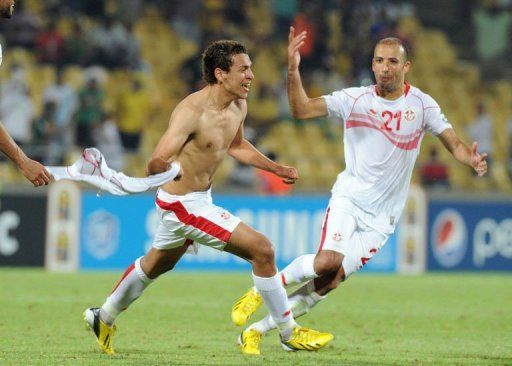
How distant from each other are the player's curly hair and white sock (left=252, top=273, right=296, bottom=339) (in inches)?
58.1

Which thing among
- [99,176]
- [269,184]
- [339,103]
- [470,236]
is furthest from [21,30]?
[99,176]

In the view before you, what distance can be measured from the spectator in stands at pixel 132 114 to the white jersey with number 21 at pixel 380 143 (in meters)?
9.79

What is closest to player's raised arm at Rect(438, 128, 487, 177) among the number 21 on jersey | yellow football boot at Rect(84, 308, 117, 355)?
the number 21 on jersey

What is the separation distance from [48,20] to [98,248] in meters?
4.54

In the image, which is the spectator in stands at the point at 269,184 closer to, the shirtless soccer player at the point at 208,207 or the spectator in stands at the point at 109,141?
the spectator in stands at the point at 109,141

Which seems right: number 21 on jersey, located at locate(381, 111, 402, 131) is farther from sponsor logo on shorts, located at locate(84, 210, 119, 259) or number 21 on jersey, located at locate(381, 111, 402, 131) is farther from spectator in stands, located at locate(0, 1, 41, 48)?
spectator in stands, located at locate(0, 1, 41, 48)

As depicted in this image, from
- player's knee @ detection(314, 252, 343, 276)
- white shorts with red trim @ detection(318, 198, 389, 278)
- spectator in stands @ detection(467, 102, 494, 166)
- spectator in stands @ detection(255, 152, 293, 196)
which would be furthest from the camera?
spectator in stands @ detection(467, 102, 494, 166)

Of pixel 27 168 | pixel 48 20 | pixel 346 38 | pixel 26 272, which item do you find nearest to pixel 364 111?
pixel 27 168

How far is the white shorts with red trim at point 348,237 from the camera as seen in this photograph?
29.3ft

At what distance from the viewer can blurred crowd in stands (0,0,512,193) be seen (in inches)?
713

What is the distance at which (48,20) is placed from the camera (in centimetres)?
2000

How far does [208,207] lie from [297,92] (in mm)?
1157

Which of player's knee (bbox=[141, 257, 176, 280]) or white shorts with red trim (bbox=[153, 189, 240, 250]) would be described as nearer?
white shorts with red trim (bbox=[153, 189, 240, 250])

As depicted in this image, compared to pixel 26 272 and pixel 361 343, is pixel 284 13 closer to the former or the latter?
pixel 26 272
